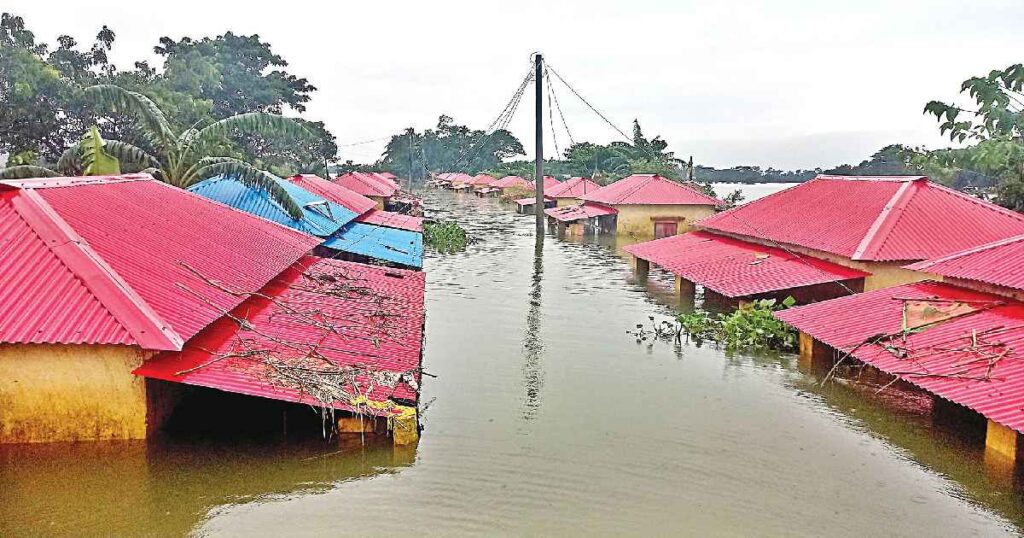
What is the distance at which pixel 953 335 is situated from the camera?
12812 millimetres

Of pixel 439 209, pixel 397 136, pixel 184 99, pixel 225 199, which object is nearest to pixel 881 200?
pixel 225 199

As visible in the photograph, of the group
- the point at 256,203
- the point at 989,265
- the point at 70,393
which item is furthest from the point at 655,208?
the point at 70,393

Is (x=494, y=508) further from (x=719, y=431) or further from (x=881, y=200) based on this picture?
(x=881, y=200)

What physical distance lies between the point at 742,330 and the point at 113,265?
1351 centimetres

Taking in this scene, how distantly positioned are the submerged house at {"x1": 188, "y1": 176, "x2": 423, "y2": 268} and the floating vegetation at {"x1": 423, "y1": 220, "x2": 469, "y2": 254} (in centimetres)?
889

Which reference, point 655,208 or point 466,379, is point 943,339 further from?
point 655,208

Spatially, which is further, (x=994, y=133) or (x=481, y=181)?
(x=481, y=181)

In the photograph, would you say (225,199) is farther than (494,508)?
Yes

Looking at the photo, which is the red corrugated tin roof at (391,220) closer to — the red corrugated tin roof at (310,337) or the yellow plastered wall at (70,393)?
the red corrugated tin roof at (310,337)

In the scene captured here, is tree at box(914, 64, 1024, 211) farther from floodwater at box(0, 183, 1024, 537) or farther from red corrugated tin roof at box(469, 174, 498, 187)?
red corrugated tin roof at box(469, 174, 498, 187)

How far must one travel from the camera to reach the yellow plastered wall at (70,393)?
376 inches

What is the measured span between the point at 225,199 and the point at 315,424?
1333 centimetres

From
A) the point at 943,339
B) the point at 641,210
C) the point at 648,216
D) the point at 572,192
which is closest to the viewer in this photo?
the point at 943,339

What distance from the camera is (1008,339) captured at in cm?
1199
